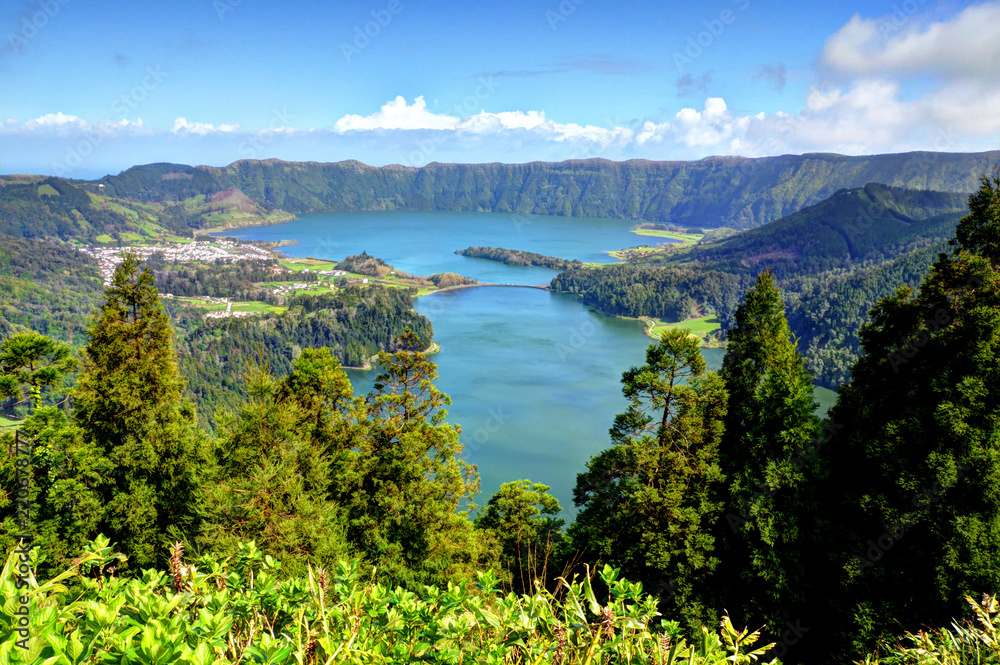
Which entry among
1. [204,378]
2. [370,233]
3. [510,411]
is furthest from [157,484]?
[370,233]

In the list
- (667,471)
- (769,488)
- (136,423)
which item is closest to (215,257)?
(136,423)

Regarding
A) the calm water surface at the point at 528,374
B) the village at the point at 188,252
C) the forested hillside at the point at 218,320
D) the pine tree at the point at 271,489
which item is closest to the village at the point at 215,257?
the village at the point at 188,252

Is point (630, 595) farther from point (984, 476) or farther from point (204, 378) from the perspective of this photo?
point (204, 378)

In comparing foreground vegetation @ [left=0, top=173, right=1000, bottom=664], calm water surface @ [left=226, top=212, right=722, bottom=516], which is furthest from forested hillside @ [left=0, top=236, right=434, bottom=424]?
foreground vegetation @ [left=0, top=173, right=1000, bottom=664]

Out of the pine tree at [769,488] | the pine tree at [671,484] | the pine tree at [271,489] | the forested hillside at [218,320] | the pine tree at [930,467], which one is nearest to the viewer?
the pine tree at [930,467]

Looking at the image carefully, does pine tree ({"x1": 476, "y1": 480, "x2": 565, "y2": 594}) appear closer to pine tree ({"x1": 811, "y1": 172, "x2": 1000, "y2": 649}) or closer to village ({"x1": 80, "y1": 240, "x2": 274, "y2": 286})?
pine tree ({"x1": 811, "y1": 172, "x2": 1000, "y2": 649})

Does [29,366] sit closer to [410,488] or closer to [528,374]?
[410,488]

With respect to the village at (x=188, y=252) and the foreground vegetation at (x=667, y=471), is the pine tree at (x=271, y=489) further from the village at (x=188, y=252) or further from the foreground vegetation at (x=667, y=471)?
the village at (x=188, y=252)
